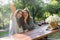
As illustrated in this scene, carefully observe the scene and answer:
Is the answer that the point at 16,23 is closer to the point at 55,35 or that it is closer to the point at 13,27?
the point at 13,27

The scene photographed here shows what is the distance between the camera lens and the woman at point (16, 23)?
1.19 metres

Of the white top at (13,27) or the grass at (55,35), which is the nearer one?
the white top at (13,27)

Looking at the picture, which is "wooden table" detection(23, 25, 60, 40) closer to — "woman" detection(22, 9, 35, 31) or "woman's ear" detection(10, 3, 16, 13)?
"woman" detection(22, 9, 35, 31)

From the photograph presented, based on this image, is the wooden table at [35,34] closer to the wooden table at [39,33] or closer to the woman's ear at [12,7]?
the wooden table at [39,33]

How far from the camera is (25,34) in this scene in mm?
1269

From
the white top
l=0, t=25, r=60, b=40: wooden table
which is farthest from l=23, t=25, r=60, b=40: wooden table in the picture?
the white top

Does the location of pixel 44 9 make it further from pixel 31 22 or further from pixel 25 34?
pixel 25 34

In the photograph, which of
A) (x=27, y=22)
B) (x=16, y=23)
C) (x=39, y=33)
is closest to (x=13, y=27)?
(x=16, y=23)

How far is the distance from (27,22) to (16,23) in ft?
0.44

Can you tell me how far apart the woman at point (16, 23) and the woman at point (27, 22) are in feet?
0.16

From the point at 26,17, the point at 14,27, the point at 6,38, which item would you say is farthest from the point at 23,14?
the point at 6,38

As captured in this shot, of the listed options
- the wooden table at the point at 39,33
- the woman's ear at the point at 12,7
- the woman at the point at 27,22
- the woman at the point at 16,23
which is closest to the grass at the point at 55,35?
the wooden table at the point at 39,33

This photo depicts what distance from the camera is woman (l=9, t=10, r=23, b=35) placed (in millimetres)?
1188

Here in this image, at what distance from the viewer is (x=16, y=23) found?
1229 millimetres
